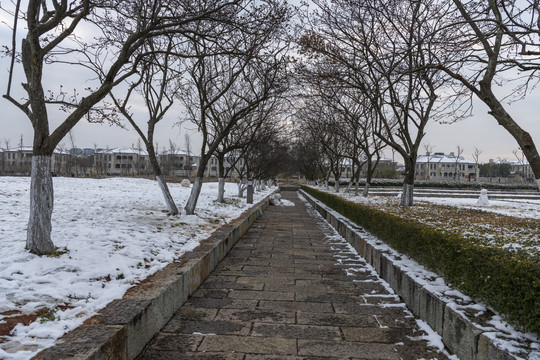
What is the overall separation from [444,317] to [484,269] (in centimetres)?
56

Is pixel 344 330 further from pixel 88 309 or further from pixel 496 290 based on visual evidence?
pixel 88 309

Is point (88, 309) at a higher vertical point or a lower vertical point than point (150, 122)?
lower

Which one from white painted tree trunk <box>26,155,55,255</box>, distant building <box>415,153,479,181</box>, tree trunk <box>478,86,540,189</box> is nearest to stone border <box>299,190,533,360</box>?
tree trunk <box>478,86,540,189</box>

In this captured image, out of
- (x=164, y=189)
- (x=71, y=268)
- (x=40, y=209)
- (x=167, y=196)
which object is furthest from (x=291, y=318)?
(x=164, y=189)

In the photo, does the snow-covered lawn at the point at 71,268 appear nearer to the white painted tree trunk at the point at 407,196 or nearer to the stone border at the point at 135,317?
the stone border at the point at 135,317

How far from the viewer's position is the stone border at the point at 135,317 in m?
2.34

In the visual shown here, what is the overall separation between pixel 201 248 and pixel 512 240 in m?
4.17

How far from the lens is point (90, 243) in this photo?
187 inches

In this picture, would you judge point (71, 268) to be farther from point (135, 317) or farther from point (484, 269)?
point (484, 269)

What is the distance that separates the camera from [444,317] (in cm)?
321

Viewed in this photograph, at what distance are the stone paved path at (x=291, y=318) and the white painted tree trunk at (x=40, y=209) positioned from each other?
1.77 meters

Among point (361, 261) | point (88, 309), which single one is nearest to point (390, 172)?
point (361, 261)

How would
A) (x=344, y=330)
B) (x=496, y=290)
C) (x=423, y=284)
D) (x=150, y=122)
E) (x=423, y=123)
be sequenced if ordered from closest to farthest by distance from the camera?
(x=496, y=290) < (x=344, y=330) < (x=423, y=284) < (x=150, y=122) < (x=423, y=123)

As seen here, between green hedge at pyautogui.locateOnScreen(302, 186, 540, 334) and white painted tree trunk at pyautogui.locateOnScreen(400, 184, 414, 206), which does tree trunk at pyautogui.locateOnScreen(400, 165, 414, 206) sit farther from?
green hedge at pyautogui.locateOnScreen(302, 186, 540, 334)
